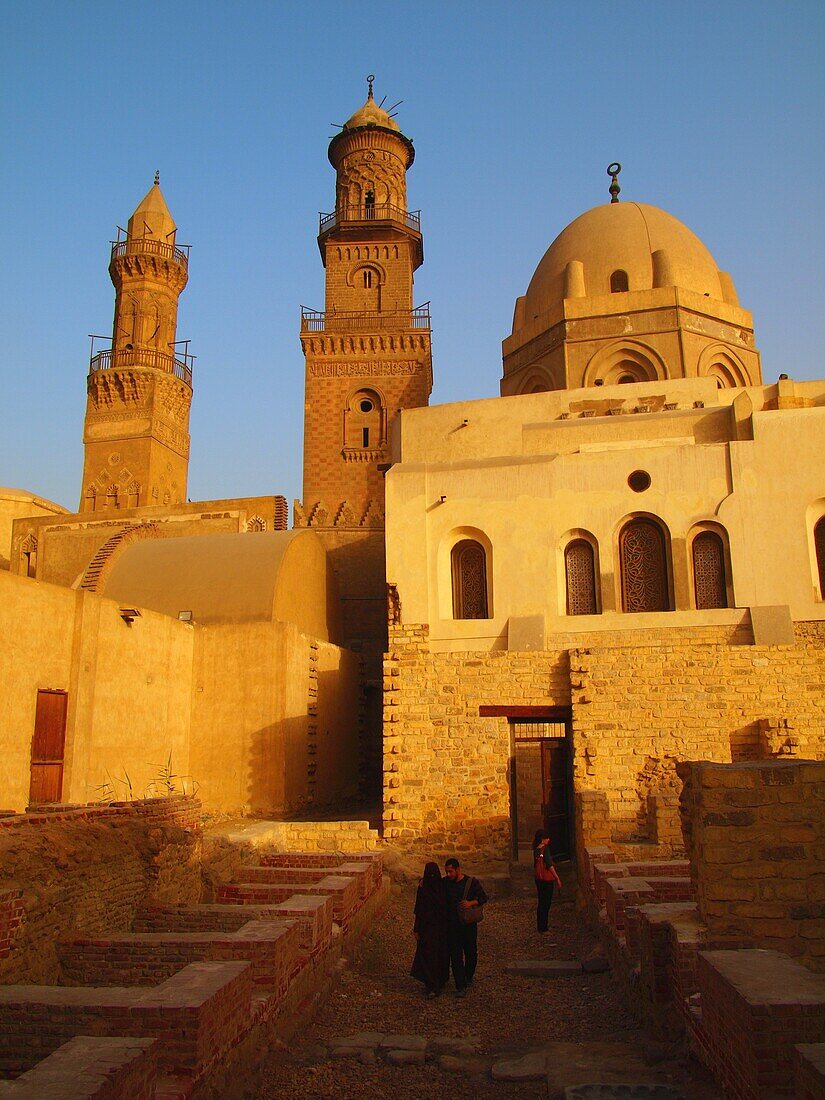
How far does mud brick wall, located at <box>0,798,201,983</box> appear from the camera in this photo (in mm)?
6273

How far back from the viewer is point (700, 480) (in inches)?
579

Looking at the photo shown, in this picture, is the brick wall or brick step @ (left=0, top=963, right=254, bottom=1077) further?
the brick wall

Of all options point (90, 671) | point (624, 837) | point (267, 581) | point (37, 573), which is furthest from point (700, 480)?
point (37, 573)

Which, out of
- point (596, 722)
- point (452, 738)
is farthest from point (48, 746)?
point (596, 722)

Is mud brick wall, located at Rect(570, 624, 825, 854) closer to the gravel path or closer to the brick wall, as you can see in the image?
the brick wall

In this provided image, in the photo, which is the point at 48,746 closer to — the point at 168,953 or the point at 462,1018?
the point at 168,953

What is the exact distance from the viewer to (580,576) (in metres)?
15.0

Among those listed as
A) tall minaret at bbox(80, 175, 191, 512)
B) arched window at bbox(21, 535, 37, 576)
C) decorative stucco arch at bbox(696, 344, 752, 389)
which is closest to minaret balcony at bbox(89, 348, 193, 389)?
tall minaret at bbox(80, 175, 191, 512)

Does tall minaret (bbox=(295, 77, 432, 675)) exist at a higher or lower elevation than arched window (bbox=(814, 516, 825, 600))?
higher

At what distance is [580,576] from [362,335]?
21704mm

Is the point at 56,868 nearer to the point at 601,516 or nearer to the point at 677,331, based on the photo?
the point at 601,516

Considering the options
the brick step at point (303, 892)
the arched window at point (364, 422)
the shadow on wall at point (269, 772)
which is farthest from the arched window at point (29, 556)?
the brick step at point (303, 892)

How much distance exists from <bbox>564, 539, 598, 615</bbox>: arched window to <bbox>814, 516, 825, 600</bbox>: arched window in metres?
3.49

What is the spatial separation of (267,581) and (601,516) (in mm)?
6077
